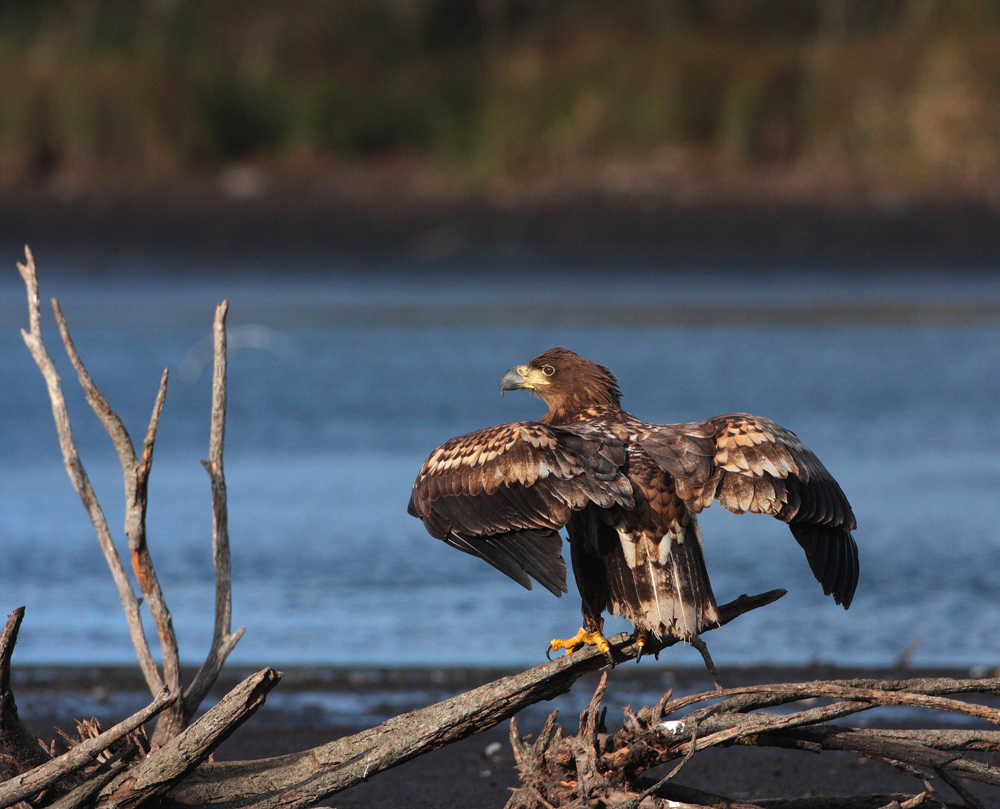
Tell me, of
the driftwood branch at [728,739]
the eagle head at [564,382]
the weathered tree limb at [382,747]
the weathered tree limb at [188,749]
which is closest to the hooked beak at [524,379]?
the eagle head at [564,382]

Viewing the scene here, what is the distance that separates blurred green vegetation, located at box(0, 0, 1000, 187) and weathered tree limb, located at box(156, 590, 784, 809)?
16620 mm

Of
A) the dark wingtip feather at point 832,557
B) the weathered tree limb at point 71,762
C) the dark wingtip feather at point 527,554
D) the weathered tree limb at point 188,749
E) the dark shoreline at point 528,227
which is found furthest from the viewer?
the dark shoreline at point 528,227

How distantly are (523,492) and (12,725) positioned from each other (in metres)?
1.42

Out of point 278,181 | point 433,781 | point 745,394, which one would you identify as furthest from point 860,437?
point 278,181

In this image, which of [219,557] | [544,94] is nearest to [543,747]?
[219,557]

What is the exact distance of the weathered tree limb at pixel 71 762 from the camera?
3.80 metres

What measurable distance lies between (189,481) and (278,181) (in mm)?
11395

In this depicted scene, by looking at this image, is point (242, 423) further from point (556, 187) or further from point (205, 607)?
point (556, 187)

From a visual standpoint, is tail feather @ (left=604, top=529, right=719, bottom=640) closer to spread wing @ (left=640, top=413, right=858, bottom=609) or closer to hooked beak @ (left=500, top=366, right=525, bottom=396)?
spread wing @ (left=640, top=413, right=858, bottom=609)

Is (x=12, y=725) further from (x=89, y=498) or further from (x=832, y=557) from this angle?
(x=832, y=557)

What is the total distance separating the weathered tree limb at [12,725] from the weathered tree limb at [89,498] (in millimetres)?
676

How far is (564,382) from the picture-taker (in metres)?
4.99

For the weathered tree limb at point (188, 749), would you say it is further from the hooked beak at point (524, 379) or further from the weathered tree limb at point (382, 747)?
the hooked beak at point (524, 379)

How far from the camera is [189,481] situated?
10.2 metres
